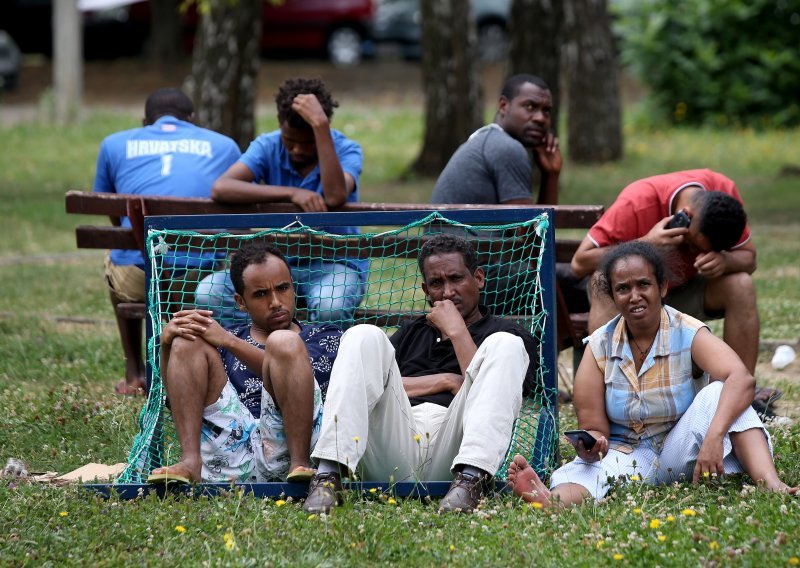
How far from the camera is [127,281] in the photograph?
665 centimetres

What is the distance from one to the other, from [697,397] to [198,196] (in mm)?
3237

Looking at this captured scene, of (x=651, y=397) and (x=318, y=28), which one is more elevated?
(x=318, y=28)

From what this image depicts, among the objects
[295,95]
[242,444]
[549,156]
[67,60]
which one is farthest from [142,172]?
[67,60]

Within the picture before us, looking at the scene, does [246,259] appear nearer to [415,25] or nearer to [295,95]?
[295,95]

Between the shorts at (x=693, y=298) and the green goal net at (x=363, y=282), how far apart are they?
67cm

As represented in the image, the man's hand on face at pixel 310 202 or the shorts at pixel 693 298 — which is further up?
the man's hand on face at pixel 310 202

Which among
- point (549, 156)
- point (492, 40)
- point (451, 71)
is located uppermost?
point (492, 40)


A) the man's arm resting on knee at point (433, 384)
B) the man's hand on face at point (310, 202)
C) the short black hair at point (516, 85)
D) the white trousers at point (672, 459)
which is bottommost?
the white trousers at point (672, 459)

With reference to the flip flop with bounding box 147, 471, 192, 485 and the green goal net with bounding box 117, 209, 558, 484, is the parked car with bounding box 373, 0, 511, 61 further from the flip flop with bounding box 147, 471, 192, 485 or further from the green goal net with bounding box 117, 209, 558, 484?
the flip flop with bounding box 147, 471, 192, 485

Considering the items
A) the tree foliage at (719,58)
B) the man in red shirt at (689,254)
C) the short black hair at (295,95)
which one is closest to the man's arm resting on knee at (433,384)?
the man in red shirt at (689,254)

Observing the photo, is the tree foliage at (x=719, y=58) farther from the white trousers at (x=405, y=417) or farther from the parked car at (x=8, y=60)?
the white trousers at (x=405, y=417)

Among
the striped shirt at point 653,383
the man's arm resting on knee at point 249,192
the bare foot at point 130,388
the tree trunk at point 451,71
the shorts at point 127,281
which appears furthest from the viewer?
the tree trunk at point 451,71

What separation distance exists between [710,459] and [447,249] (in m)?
1.32

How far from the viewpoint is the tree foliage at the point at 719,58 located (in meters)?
18.4
